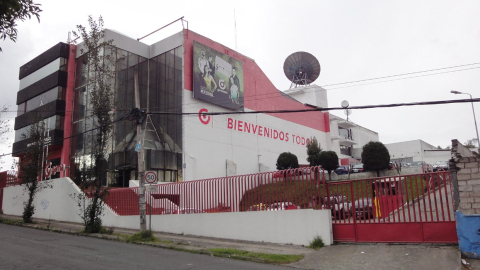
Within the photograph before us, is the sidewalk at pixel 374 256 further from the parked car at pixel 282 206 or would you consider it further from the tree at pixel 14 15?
the tree at pixel 14 15

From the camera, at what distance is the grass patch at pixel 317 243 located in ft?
40.4

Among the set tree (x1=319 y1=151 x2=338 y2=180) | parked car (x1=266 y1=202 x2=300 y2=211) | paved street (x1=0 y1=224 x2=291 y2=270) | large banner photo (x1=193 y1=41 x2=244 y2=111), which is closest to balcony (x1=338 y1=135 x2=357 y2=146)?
tree (x1=319 y1=151 x2=338 y2=180)

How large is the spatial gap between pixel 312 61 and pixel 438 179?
4502 cm

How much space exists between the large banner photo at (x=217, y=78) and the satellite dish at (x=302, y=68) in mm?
18159

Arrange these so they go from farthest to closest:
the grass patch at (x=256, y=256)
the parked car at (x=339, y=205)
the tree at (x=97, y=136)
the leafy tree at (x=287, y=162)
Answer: the leafy tree at (x=287, y=162)
the tree at (x=97, y=136)
the parked car at (x=339, y=205)
the grass patch at (x=256, y=256)

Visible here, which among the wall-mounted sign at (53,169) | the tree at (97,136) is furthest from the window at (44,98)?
the tree at (97,136)

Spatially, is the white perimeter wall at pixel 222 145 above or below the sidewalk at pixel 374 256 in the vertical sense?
above

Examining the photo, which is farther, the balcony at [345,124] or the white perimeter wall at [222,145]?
the balcony at [345,124]

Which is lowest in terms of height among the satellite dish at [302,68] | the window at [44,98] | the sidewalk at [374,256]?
the sidewalk at [374,256]

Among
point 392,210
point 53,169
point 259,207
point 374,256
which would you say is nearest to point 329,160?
point 259,207

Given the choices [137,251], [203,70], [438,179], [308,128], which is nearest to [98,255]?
[137,251]

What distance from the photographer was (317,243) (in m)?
12.4

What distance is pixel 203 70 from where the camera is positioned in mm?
33750

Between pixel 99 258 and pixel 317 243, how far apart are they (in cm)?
678
